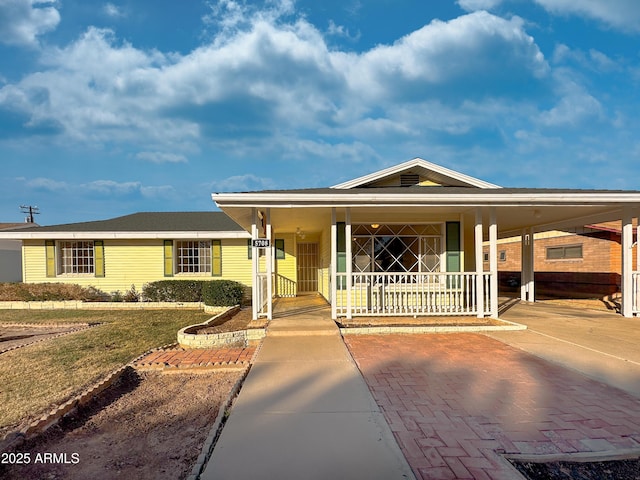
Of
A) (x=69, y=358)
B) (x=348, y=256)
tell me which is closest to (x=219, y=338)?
(x=69, y=358)

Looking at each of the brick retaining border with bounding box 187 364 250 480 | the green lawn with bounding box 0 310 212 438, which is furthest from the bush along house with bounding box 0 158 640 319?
the brick retaining border with bounding box 187 364 250 480

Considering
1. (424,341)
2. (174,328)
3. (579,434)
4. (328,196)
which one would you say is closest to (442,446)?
(579,434)

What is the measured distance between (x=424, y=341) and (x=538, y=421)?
3131 millimetres

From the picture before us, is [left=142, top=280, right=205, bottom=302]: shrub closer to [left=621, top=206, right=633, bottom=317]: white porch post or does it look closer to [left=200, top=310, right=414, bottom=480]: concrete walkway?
[left=200, top=310, right=414, bottom=480]: concrete walkway

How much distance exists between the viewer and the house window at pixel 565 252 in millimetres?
14305

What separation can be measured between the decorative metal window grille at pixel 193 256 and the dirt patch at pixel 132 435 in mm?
9647

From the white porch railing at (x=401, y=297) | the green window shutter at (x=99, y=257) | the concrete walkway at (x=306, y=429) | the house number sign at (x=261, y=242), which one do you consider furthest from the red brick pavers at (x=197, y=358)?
the green window shutter at (x=99, y=257)

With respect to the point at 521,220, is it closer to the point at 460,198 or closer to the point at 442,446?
the point at 460,198

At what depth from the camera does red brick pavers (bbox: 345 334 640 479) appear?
9.04 ft

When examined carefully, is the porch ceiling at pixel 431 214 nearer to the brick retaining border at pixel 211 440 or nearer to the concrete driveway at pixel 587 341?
the concrete driveway at pixel 587 341

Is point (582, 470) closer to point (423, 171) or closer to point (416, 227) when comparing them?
point (416, 227)

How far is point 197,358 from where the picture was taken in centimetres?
582

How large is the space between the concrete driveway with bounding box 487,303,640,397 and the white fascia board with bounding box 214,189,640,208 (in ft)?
8.47

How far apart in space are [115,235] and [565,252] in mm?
17776
